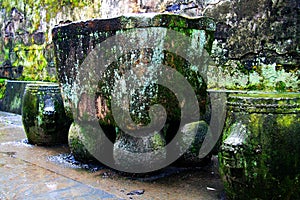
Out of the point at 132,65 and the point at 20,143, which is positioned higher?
the point at 132,65

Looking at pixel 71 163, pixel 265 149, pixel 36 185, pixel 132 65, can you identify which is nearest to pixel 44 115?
pixel 71 163

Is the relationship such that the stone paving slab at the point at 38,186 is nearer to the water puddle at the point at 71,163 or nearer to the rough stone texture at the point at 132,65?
the water puddle at the point at 71,163

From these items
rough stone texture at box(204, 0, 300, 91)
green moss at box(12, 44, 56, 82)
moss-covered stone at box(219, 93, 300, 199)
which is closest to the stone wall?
rough stone texture at box(204, 0, 300, 91)

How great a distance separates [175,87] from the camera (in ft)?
6.43

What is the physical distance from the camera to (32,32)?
479 centimetres

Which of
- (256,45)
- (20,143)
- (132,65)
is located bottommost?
(20,143)

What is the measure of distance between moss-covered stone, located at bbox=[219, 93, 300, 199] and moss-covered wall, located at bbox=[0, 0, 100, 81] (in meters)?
2.59

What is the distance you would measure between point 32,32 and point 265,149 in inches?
158

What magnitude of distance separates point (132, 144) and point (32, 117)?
1.14 m

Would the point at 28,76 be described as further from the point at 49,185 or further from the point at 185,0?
the point at 49,185

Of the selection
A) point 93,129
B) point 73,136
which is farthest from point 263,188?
point 73,136

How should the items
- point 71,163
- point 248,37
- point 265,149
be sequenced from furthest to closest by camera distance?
point 248,37 → point 71,163 → point 265,149

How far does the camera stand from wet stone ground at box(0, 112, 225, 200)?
178 centimetres

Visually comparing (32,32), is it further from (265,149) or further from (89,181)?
(265,149)
